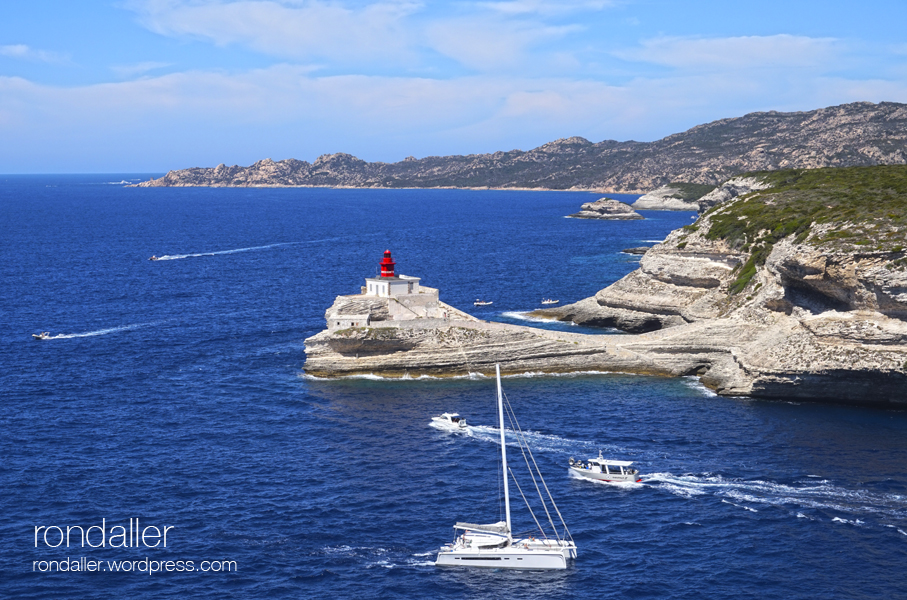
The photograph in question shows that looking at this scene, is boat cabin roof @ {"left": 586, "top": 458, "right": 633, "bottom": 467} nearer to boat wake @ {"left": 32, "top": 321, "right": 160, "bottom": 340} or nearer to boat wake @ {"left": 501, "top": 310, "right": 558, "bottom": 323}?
boat wake @ {"left": 501, "top": 310, "right": 558, "bottom": 323}

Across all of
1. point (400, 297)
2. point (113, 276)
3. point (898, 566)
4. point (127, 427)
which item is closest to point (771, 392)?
point (898, 566)

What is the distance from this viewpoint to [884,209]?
69.8 m

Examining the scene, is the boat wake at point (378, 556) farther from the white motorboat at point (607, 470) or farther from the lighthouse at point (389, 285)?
the lighthouse at point (389, 285)

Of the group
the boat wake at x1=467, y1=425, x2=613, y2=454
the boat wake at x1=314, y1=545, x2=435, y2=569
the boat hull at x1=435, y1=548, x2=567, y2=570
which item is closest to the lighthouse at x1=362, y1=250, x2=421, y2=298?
the boat wake at x1=467, y1=425, x2=613, y2=454

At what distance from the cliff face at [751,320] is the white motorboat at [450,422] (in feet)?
39.7

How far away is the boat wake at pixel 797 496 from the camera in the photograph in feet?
142

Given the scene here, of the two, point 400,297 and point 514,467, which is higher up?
point 400,297

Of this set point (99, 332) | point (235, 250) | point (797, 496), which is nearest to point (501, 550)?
point (797, 496)

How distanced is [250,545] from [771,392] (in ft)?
133

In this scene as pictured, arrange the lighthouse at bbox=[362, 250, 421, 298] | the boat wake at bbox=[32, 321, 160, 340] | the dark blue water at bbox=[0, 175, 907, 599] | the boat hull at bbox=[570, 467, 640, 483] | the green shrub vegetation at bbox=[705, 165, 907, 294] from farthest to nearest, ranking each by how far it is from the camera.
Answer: the boat wake at bbox=[32, 321, 160, 340], the lighthouse at bbox=[362, 250, 421, 298], the green shrub vegetation at bbox=[705, 165, 907, 294], the boat hull at bbox=[570, 467, 640, 483], the dark blue water at bbox=[0, 175, 907, 599]

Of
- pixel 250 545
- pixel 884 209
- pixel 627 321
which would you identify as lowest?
pixel 250 545

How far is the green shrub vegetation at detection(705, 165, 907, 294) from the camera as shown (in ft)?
212

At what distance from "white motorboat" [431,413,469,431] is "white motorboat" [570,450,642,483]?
9970 millimetres

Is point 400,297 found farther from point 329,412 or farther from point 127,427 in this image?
point 127,427
